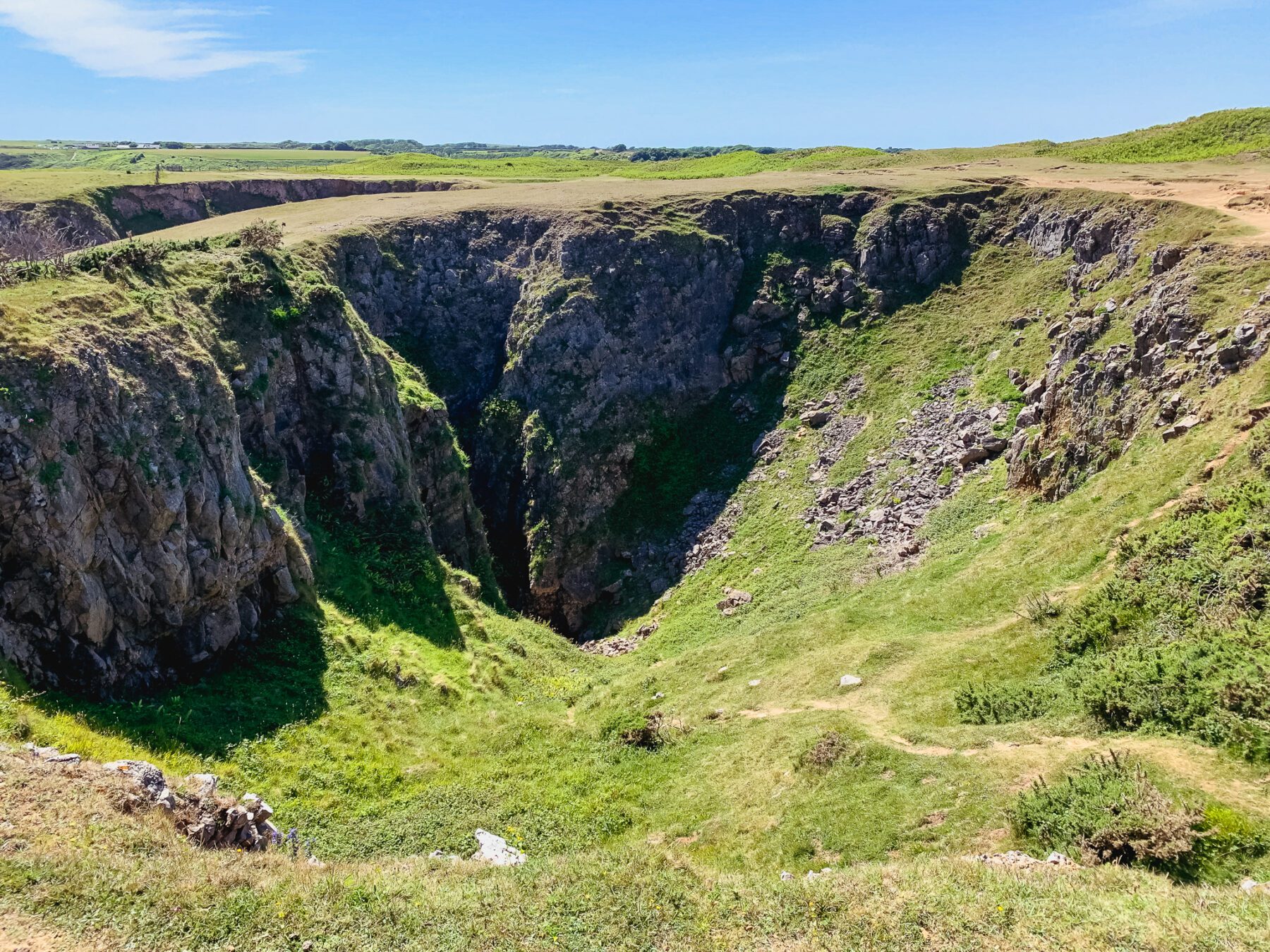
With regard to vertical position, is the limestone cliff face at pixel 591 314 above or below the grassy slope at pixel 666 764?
above

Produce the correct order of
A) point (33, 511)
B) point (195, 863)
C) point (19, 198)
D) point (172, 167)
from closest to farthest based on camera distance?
point (195, 863), point (33, 511), point (19, 198), point (172, 167)

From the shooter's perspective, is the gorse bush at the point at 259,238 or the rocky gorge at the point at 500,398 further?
the gorse bush at the point at 259,238

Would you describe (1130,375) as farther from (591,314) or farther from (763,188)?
(763,188)

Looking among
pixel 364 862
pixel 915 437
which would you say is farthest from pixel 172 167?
pixel 364 862

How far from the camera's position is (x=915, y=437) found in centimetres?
3675

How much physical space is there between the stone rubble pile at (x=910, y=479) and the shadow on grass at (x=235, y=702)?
70.8ft

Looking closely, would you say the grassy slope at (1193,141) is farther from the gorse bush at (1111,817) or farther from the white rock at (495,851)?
the white rock at (495,851)

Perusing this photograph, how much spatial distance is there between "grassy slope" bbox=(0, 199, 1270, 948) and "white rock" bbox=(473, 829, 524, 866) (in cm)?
64

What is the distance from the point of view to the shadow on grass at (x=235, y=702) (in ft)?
53.6

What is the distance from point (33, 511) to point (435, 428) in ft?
75.3

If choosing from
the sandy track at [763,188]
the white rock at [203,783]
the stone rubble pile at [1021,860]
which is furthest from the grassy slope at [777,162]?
the white rock at [203,783]

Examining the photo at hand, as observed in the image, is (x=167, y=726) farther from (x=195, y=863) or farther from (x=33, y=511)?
(x=195, y=863)

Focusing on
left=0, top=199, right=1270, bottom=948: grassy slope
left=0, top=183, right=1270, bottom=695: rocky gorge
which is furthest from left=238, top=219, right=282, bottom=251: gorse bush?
left=0, top=199, right=1270, bottom=948: grassy slope

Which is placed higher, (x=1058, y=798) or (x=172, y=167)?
(x=172, y=167)
